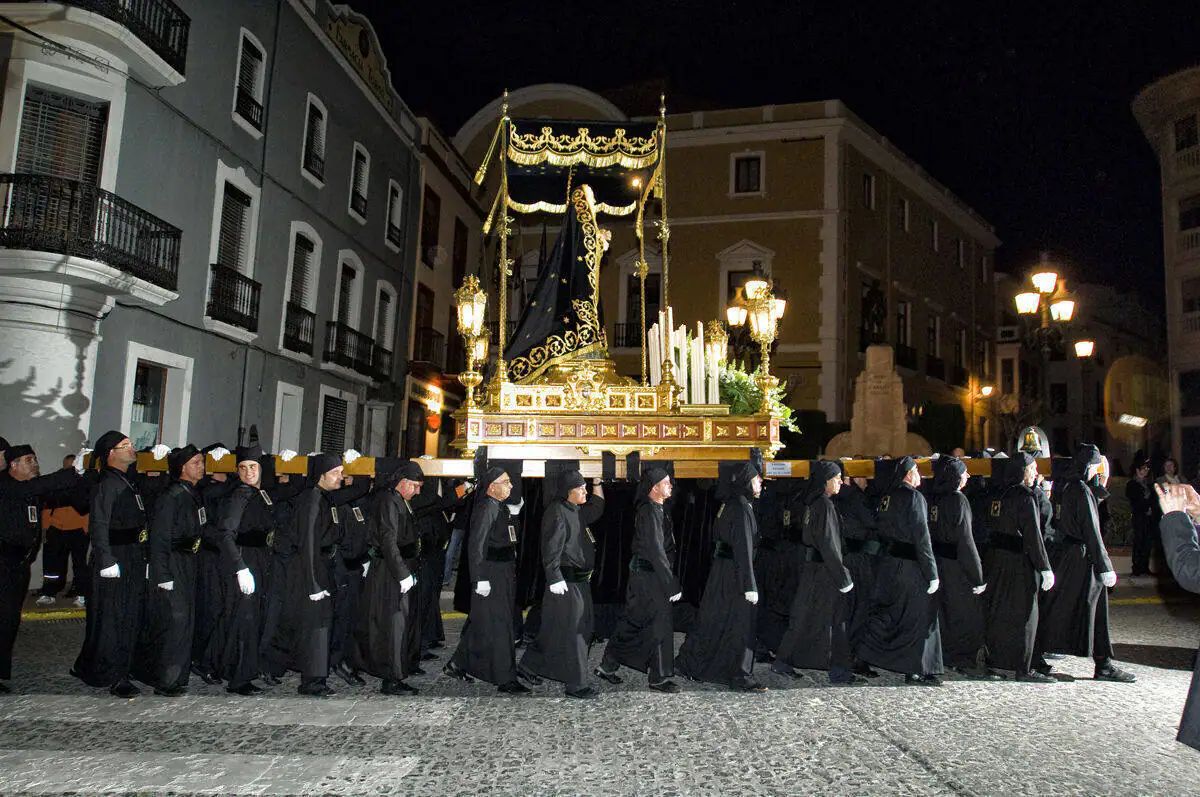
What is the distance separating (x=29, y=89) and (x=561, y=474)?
10.3m

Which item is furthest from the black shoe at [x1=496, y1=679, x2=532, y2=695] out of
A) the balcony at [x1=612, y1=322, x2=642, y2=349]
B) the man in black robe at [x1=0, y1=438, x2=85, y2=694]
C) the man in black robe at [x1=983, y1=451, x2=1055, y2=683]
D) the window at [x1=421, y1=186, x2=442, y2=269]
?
the balcony at [x1=612, y1=322, x2=642, y2=349]

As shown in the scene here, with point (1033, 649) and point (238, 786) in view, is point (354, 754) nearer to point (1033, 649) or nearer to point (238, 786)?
point (238, 786)

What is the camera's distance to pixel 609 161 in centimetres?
1051

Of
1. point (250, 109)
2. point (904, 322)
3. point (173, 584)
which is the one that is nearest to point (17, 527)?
point (173, 584)

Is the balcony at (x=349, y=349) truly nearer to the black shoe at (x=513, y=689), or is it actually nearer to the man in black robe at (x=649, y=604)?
the man in black robe at (x=649, y=604)

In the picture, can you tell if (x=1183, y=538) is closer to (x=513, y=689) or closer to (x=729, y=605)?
(x=729, y=605)

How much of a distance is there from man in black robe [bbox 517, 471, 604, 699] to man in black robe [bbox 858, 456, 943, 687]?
2651mm

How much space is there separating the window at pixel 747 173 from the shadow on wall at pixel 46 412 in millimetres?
20217

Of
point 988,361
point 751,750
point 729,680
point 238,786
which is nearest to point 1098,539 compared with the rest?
point 729,680

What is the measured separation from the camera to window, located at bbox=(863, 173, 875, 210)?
27.1m

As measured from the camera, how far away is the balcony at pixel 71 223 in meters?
10.8

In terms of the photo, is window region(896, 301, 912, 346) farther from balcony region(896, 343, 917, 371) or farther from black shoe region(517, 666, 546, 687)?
black shoe region(517, 666, 546, 687)

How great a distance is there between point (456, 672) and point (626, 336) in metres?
20.4

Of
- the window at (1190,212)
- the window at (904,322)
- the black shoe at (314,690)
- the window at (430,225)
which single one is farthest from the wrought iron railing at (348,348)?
the window at (1190,212)
